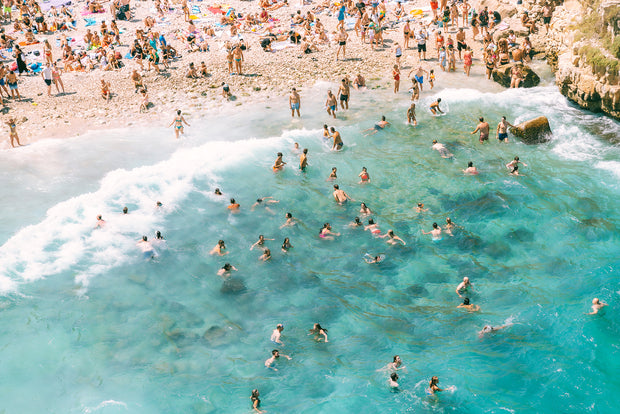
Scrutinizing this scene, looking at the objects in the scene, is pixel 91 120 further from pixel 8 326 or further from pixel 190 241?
pixel 8 326

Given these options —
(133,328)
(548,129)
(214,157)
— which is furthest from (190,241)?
(548,129)

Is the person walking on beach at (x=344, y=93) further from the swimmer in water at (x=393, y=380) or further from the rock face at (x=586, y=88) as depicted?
the swimmer in water at (x=393, y=380)

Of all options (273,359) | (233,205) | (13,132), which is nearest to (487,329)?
(273,359)

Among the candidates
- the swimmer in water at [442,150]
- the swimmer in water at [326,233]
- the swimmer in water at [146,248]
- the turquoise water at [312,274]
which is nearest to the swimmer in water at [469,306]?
the turquoise water at [312,274]

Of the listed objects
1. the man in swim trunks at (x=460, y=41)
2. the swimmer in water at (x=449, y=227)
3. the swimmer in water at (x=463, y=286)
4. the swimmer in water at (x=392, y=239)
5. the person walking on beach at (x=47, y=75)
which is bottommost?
the swimmer in water at (x=463, y=286)

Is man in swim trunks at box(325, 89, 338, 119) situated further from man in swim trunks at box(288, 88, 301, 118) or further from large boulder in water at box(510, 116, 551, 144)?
large boulder in water at box(510, 116, 551, 144)
